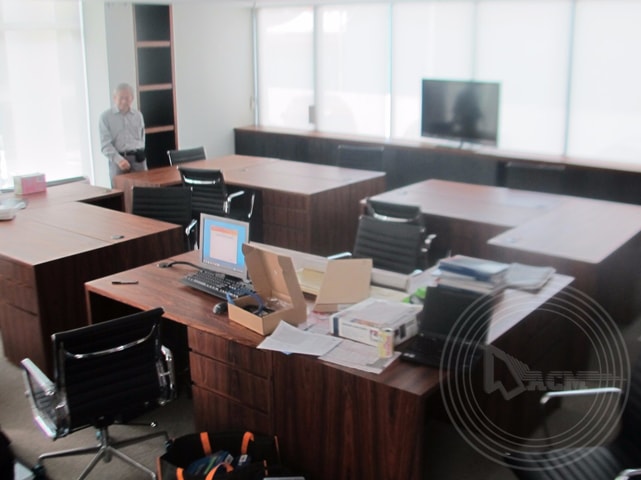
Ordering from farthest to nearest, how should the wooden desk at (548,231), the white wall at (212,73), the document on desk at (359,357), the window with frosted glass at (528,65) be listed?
the white wall at (212,73) < the window with frosted glass at (528,65) < the wooden desk at (548,231) < the document on desk at (359,357)

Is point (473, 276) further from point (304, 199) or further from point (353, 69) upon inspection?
point (353, 69)

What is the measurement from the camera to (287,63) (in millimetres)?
9633

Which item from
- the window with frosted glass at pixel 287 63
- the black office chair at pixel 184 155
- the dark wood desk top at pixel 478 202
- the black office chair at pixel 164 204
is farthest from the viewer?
the window with frosted glass at pixel 287 63

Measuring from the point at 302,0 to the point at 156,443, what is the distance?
6.21 metres

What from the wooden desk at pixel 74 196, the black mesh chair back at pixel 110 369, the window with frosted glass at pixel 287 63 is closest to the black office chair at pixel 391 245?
the black mesh chair back at pixel 110 369

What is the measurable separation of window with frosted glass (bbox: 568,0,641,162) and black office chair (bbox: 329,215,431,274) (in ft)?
11.2

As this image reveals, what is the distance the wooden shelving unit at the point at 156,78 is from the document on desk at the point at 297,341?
599cm

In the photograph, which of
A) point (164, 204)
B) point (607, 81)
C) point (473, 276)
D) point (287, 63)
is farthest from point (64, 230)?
point (287, 63)

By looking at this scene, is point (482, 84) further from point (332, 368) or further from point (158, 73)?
point (332, 368)

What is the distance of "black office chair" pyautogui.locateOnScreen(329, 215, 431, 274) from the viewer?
449 centimetres

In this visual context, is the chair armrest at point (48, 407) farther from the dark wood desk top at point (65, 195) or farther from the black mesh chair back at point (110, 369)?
the dark wood desk top at point (65, 195)

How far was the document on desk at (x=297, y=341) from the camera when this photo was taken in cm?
304

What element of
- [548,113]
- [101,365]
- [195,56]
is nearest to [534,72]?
[548,113]

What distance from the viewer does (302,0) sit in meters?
8.57
